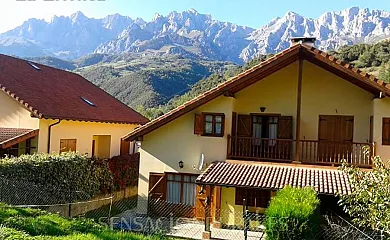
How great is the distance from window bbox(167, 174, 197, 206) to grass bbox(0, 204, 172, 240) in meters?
6.04

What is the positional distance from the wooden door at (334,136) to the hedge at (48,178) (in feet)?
31.8

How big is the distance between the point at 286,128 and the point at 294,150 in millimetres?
945

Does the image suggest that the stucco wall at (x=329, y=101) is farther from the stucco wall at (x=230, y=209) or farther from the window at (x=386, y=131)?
the stucco wall at (x=230, y=209)

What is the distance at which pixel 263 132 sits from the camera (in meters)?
17.8

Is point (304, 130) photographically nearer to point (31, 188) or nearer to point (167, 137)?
point (167, 137)

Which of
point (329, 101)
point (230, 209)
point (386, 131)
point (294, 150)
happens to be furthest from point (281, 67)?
point (230, 209)

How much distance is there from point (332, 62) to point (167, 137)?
718cm

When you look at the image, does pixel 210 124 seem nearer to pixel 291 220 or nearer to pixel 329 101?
pixel 329 101

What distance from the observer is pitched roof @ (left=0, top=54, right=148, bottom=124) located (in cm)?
1980

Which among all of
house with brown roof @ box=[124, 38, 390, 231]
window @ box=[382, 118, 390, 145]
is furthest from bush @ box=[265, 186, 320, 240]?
window @ box=[382, 118, 390, 145]

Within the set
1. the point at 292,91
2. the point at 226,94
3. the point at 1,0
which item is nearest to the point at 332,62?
the point at 292,91

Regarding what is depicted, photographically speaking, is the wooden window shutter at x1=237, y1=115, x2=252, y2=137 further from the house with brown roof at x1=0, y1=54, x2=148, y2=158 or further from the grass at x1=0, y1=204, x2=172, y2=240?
the house with brown roof at x1=0, y1=54, x2=148, y2=158

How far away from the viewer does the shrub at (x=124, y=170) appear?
69.4 feet

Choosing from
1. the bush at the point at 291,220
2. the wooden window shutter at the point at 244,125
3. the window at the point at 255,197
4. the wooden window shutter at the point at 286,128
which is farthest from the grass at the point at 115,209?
the wooden window shutter at the point at 286,128
